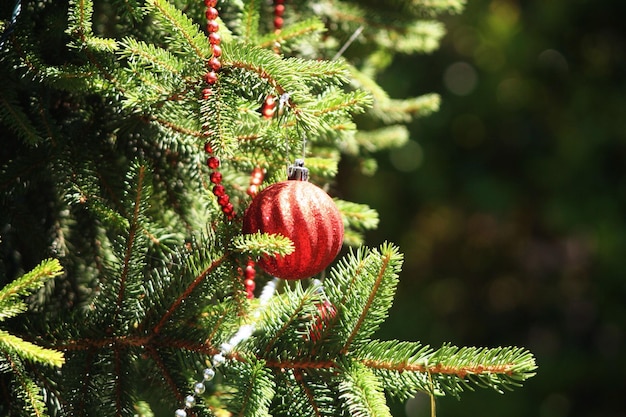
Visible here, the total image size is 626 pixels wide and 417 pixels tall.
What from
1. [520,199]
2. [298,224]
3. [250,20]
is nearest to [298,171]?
[298,224]

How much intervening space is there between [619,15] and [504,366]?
1913 mm

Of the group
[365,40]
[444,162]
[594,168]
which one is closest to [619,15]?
[594,168]

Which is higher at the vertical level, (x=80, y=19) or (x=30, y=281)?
(x=80, y=19)

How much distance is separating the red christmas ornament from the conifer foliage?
0.06 feet

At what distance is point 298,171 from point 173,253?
4.3 inches

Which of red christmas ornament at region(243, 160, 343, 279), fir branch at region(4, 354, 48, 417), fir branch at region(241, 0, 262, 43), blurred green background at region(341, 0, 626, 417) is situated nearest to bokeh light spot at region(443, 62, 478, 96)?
blurred green background at region(341, 0, 626, 417)

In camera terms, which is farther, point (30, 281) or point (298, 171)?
point (298, 171)

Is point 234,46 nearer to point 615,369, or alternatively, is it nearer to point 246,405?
point 246,405

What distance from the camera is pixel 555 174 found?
2010 millimetres

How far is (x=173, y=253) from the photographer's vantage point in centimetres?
49

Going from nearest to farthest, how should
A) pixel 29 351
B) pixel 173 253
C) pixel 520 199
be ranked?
pixel 29 351 → pixel 173 253 → pixel 520 199

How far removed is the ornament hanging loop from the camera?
1.63 feet

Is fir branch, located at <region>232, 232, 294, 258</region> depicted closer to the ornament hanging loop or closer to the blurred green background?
the ornament hanging loop

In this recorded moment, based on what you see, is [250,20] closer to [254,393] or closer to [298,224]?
[298,224]
